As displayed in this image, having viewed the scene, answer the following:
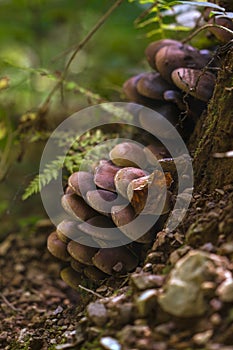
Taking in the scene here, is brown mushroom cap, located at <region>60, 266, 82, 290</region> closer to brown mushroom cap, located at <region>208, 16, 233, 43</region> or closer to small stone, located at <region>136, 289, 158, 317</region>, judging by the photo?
small stone, located at <region>136, 289, 158, 317</region>

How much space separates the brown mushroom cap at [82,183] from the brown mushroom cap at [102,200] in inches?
1.8

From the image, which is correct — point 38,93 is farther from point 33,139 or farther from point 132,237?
point 132,237

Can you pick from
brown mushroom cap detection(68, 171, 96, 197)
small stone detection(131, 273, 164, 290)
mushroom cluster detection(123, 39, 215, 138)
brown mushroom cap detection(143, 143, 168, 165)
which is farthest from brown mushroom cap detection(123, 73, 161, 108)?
small stone detection(131, 273, 164, 290)

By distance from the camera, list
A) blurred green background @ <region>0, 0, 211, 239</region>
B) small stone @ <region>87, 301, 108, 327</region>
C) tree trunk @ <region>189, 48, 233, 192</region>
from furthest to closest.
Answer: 1. blurred green background @ <region>0, 0, 211, 239</region>
2. tree trunk @ <region>189, 48, 233, 192</region>
3. small stone @ <region>87, 301, 108, 327</region>

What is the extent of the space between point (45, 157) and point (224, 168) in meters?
0.97

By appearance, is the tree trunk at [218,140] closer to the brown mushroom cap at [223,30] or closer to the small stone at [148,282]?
the brown mushroom cap at [223,30]

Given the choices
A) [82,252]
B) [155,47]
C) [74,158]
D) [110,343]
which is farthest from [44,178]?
[110,343]

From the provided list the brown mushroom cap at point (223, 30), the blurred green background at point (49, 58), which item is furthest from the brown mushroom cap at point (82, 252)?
the blurred green background at point (49, 58)

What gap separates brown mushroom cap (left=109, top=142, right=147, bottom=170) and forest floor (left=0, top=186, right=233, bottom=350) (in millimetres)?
298

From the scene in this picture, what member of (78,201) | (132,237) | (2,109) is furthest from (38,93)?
(132,237)

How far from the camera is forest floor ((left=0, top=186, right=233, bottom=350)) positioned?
2.84 ft

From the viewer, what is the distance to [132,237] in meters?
1.36

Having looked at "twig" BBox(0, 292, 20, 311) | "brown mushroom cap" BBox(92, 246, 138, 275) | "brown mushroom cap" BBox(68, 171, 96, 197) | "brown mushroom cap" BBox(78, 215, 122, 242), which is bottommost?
"twig" BBox(0, 292, 20, 311)

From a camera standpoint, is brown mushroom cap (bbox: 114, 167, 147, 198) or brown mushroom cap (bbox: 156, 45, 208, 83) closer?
brown mushroom cap (bbox: 114, 167, 147, 198)
